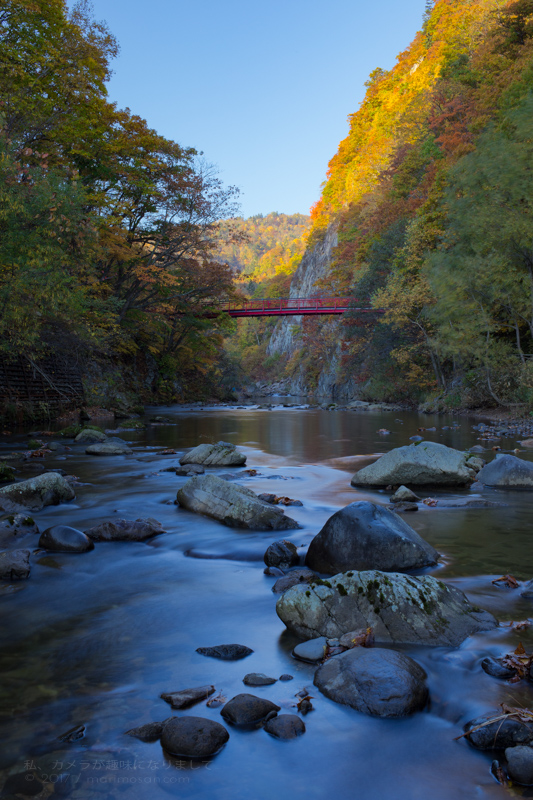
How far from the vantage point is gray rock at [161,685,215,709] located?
272 cm

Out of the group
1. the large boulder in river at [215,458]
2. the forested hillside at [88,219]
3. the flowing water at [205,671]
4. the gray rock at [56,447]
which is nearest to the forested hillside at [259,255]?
the forested hillside at [88,219]

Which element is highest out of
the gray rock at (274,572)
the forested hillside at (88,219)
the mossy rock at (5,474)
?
the forested hillside at (88,219)

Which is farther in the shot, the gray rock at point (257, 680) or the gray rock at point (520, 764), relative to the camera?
the gray rock at point (257, 680)

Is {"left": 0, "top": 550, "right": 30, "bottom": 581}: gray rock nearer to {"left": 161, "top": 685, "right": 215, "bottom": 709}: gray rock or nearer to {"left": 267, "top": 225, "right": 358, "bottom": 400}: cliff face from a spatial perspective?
{"left": 161, "top": 685, "right": 215, "bottom": 709}: gray rock

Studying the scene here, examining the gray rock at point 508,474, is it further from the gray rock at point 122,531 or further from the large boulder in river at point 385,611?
the gray rock at point 122,531

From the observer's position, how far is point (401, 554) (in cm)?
465

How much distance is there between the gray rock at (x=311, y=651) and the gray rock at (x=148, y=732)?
958 millimetres

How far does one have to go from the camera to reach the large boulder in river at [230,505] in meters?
6.24

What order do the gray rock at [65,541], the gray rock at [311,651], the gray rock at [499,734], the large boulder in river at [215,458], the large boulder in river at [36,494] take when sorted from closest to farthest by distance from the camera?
the gray rock at [499,734], the gray rock at [311,651], the gray rock at [65,541], the large boulder in river at [36,494], the large boulder in river at [215,458]

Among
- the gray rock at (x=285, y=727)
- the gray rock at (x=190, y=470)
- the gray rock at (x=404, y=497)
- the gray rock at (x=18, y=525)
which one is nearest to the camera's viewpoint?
the gray rock at (x=285, y=727)

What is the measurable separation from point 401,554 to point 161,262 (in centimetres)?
2721

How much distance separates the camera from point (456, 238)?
2267 cm

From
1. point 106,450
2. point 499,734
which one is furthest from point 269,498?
point 106,450

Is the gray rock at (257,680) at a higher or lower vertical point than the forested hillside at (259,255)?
lower
